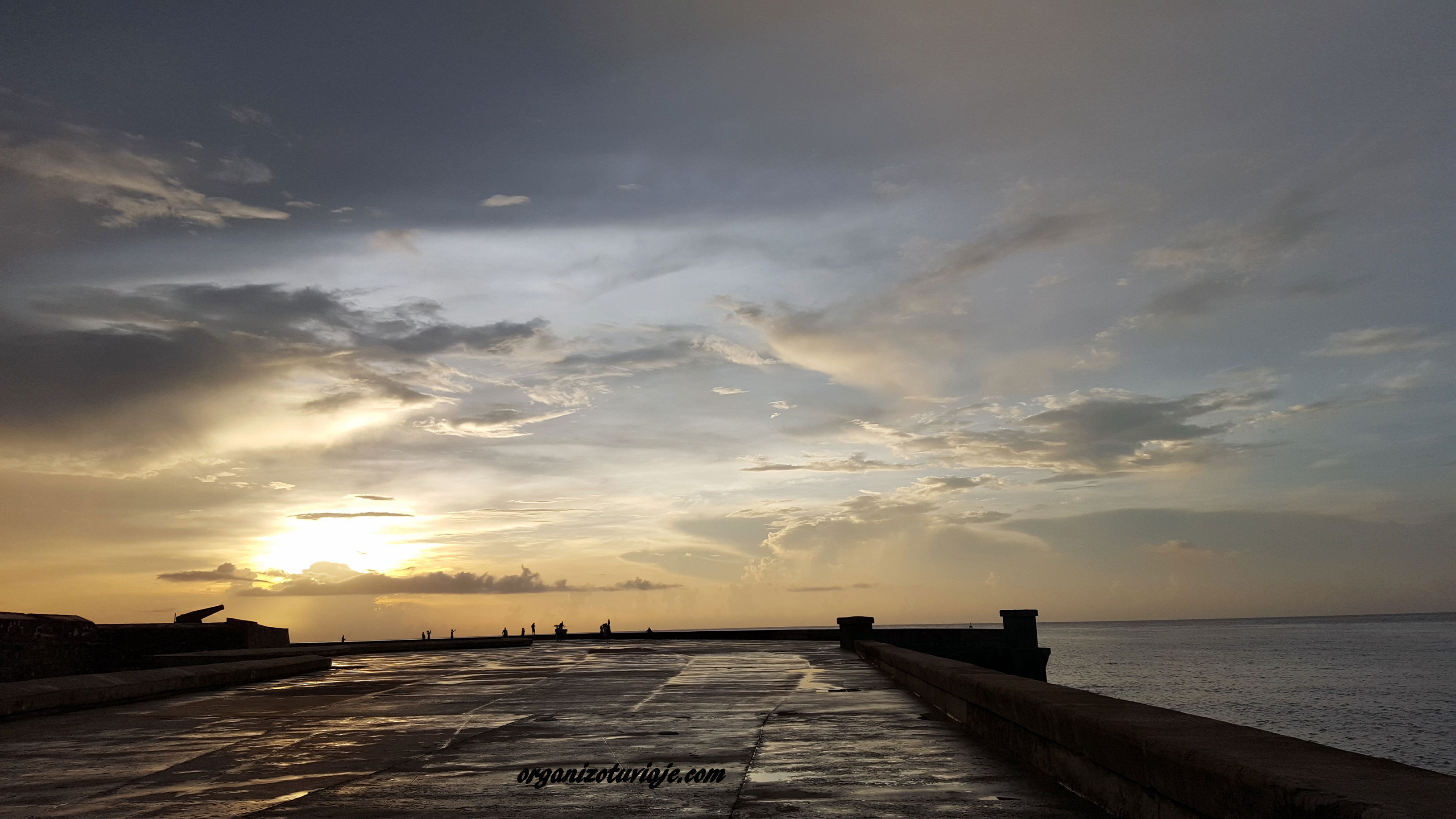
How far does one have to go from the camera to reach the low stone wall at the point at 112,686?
1342 cm

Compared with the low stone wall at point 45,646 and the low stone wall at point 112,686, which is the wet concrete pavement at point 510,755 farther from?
the low stone wall at point 45,646

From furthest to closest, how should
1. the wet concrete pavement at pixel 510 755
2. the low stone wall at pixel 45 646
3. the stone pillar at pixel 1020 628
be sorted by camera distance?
the stone pillar at pixel 1020 628 < the low stone wall at pixel 45 646 < the wet concrete pavement at pixel 510 755

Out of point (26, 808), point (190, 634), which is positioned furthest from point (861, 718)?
point (190, 634)

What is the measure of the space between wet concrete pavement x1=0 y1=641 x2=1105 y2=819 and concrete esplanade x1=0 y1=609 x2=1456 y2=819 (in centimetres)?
4

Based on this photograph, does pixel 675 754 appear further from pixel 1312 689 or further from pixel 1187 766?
pixel 1312 689

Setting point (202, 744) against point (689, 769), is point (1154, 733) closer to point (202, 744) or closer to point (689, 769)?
point (689, 769)

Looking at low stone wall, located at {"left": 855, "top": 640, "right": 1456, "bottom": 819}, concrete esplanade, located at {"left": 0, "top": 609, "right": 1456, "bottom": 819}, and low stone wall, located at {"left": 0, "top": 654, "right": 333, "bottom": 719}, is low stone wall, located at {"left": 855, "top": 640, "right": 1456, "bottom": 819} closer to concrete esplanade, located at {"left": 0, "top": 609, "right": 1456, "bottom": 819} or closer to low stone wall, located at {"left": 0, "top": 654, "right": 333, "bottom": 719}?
concrete esplanade, located at {"left": 0, "top": 609, "right": 1456, "bottom": 819}

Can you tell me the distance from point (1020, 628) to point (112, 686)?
95.8 feet

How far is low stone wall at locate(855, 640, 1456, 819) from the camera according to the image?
3883mm

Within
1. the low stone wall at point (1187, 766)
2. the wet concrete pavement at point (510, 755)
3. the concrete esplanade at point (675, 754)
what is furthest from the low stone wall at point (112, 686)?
the low stone wall at point (1187, 766)

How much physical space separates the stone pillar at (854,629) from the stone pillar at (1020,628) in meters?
7.12

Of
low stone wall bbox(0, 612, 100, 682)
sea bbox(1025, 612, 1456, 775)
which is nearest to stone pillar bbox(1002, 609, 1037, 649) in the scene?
sea bbox(1025, 612, 1456, 775)

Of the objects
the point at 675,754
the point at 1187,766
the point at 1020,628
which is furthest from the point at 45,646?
the point at 1020,628

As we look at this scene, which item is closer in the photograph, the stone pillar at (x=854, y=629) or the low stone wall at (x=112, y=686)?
the low stone wall at (x=112, y=686)
